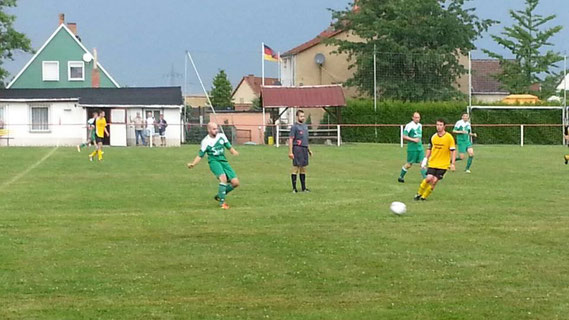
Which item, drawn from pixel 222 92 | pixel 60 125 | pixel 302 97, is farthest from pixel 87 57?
pixel 222 92

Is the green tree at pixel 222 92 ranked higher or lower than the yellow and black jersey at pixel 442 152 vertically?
higher

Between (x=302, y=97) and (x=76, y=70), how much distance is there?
874 inches

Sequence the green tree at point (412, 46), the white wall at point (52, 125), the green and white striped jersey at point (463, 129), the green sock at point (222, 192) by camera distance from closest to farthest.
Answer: the green sock at point (222, 192) → the green and white striped jersey at point (463, 129) → the white wall at point (52, 125) → the green tree at point (412, 46)

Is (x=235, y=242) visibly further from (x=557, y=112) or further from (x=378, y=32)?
(x=378, y=32)

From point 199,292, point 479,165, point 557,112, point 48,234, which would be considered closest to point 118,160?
point 479,165

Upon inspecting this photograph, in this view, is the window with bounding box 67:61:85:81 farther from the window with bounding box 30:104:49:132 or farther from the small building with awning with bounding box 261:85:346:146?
the small building with awning with bounding box 261:85:346:146

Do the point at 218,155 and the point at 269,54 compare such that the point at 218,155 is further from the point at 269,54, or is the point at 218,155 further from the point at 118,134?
the point at 269,54

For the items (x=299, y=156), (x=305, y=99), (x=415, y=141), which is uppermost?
(x=305, y=99)

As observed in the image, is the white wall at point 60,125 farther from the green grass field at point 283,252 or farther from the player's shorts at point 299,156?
the player's shorts at point 299,156

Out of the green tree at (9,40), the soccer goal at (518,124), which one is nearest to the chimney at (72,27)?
the green tree at (9,40)

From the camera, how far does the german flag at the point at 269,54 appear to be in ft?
208

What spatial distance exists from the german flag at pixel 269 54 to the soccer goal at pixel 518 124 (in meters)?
14.6

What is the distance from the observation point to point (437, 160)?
18.7 metres

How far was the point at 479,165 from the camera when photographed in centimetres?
3172
